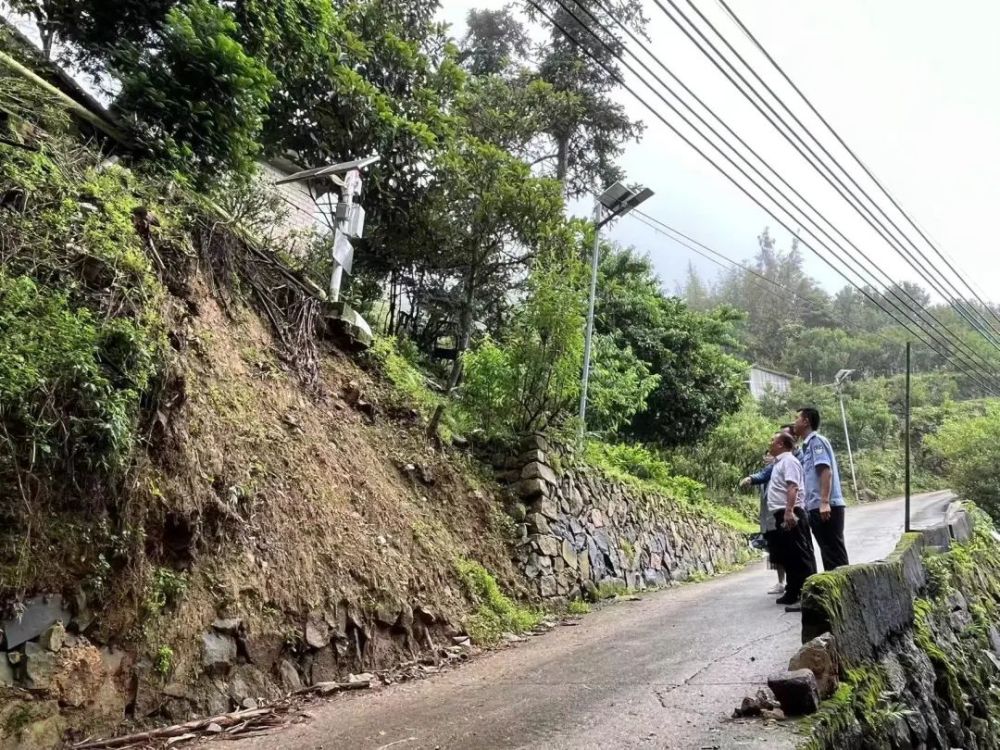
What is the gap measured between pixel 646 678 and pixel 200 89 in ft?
23.0

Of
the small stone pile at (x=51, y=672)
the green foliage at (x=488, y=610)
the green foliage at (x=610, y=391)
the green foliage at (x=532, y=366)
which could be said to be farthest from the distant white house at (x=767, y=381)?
the small stone pile at (x=51, y=672)

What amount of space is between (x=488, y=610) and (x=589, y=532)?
3008mm

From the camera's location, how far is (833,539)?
615cm

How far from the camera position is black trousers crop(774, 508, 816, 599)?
6250mm

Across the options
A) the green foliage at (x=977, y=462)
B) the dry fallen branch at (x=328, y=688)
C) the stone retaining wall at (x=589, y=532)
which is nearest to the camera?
the dry fallen branch at (x=328, y=688)

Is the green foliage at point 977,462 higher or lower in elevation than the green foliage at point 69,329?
lower

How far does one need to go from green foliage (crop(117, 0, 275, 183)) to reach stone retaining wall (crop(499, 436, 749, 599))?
17.3ft

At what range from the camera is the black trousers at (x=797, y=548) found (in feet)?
20.5

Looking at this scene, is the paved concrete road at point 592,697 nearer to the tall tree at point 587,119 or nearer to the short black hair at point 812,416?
the short black hair at point 812,416

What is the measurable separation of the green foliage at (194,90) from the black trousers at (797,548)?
22.8 ft

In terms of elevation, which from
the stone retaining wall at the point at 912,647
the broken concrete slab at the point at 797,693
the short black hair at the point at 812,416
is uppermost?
the short black hair at the point at 812,416

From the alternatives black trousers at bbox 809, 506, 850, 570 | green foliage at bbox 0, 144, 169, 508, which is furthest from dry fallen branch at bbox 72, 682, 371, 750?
black trousers at bbox 809, 506, 850, 570

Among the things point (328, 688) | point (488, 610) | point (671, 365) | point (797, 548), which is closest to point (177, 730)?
point (328, 688)

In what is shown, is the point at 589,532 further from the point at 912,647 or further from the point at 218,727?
the point at 218,727
